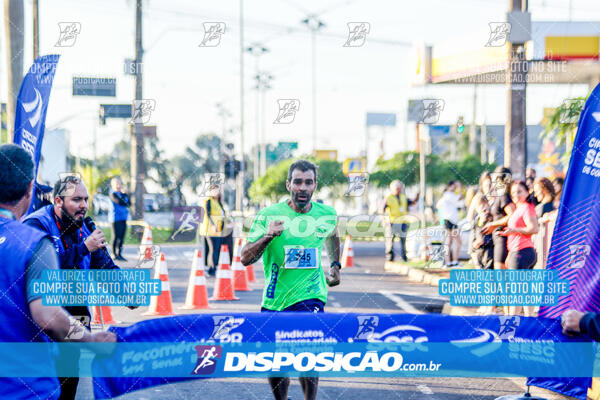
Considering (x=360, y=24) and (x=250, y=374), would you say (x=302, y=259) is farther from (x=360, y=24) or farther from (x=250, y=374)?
(x=360, y=24)

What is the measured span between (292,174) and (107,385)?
6.06ft

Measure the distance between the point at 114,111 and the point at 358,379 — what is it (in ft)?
12.1

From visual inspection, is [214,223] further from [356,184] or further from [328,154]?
[356,184]

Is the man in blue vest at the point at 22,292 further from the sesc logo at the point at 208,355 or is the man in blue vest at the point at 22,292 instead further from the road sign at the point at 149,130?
the road sign at the point at 149,130

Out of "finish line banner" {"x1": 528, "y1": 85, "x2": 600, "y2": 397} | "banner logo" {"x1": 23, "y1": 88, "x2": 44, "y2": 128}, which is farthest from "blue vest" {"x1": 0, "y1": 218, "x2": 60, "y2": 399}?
"banner logo" {"x1": 23, "y1": 88, "x2": 44, "y2": 128}

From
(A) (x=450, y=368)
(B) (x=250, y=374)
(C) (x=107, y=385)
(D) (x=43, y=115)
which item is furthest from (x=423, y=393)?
(D) (x=43, y=115)

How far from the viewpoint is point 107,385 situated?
14.1 feet

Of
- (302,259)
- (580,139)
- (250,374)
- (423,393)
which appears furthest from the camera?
(423,393)

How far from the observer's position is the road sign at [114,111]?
24.6 feet

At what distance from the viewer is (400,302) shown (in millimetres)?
11500

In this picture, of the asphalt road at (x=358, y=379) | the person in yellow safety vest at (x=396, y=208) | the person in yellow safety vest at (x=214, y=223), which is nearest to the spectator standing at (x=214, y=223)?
the person in yellow safety vest at (x=214, y=223)

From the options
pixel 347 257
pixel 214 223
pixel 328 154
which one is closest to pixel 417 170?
pixel 347 257

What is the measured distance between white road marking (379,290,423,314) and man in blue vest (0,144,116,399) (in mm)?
7804

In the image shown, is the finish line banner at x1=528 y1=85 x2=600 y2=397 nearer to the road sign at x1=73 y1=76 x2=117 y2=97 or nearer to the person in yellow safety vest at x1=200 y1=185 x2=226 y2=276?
the road sign at x1=73 y1=76 x2=117 y2=97
